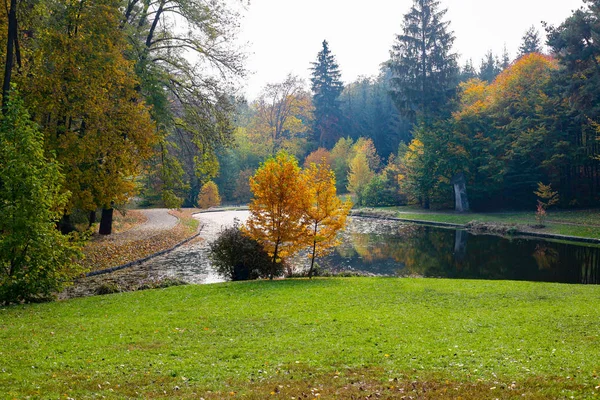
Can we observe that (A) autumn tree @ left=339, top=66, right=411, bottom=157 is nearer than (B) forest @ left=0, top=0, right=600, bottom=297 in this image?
No

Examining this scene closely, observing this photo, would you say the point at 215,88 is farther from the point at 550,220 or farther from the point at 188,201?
the point at 188,201

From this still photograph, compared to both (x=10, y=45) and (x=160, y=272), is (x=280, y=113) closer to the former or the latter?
Answer: (x=160, y=272)

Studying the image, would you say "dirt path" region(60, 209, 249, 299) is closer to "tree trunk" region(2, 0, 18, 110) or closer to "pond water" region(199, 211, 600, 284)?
"pond water" region(199, 211, 600, 284)

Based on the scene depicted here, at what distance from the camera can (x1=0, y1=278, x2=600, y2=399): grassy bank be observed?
21.0 ft

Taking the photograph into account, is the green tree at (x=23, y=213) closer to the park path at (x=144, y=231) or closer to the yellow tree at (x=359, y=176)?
the park path at (x=144, y=231)

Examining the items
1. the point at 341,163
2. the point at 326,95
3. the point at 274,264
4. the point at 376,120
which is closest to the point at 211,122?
the point at 274,264

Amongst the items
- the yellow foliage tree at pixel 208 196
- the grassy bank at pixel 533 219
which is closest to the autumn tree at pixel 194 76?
the grassy bank at pixel 533 219

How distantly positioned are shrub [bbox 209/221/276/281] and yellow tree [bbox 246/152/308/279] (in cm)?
71

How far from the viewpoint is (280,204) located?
17.5 m

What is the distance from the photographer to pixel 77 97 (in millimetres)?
16469

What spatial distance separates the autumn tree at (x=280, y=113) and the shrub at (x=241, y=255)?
184 feet

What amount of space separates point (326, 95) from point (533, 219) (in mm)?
48716

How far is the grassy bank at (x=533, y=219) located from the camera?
1194 inches

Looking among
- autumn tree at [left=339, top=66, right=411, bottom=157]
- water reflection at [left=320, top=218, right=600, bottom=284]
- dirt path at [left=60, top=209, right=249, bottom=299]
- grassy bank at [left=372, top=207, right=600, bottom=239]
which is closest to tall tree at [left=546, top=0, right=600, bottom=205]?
grassy bank at [left=372, top=207, right=600, bottom=239]
